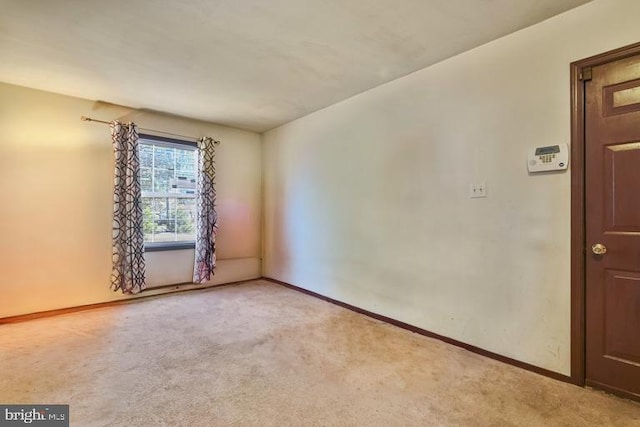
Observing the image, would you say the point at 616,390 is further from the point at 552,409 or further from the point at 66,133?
the point at 66,133

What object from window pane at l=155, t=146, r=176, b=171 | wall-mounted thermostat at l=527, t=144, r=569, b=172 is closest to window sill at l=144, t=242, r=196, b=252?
window pane at l=155, t=146, r=176, b=171

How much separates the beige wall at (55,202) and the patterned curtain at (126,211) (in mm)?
125

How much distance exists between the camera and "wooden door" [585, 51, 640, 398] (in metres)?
1.80

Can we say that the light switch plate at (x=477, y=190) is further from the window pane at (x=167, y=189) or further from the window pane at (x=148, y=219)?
the window pane at (x=148, y=219)

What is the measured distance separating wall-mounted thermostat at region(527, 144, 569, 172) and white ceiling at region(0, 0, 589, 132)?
89cm

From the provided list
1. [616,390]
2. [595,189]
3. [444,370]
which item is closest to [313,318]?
[444,370]

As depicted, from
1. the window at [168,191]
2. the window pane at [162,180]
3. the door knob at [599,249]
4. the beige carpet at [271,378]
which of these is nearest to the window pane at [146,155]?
the window at [168,191]

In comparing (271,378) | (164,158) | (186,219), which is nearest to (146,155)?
(164,158)

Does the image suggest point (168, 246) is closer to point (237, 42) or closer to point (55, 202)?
point (55, 202)

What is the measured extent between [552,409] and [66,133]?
493cm

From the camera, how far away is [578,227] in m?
1.97

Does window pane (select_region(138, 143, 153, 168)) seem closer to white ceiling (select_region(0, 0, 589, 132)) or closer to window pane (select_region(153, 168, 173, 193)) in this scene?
window pane (select_region(153, 168, 173, 193))

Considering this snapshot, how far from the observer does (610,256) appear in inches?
73.8

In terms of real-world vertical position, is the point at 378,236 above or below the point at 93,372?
above
